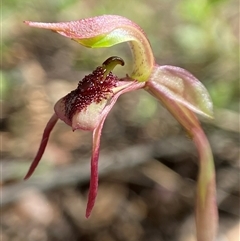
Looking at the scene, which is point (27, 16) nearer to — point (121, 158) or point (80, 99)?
point (121, 158)

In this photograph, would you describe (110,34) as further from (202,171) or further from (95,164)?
(202,171)

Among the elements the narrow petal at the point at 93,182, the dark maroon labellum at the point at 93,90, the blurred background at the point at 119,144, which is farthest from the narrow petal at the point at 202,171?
the blurred background at the point at 119,144

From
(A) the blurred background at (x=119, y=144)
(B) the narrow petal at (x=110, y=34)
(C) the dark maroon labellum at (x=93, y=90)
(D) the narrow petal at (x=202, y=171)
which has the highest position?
(B) the narrow petal at (x=110, y=34)

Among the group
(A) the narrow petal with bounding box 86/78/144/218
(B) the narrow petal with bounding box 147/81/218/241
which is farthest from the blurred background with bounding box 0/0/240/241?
(A) the narrow petal with bounding box 86/78/144/218

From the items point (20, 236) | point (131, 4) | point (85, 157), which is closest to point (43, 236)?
point (20, 236)

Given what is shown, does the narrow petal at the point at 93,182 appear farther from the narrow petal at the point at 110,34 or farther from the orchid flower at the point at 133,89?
the narrow petal at the point at 110,34
